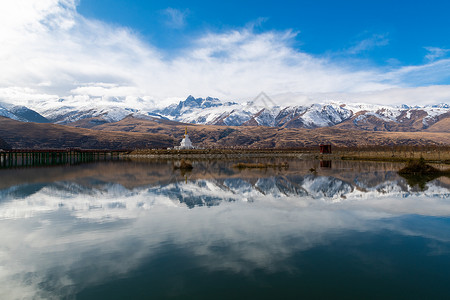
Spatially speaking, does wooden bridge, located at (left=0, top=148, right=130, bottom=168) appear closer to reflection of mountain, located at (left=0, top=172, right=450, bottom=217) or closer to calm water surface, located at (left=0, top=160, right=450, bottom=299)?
reflection of mountain, located at (left=0, top=172, right=450, bottom=217)

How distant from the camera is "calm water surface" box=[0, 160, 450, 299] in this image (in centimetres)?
1152

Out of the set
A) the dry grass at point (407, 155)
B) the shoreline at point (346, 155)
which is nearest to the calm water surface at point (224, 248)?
the dry grass at point (407, 155)

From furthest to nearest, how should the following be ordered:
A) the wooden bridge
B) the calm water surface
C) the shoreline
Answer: the shoreline, the wooden bridge, the calm water surface

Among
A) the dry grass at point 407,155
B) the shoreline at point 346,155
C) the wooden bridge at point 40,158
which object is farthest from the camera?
the shoreline at point 346,155

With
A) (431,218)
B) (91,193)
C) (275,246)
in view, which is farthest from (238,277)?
(91,193)

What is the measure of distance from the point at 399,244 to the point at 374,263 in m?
3.76

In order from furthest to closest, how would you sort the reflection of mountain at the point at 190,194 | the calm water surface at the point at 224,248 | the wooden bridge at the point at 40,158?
the wooden bridge at the point at 40,158, the reflection of mountain at the point at 190,194, the calm water surface at the point at 224,248

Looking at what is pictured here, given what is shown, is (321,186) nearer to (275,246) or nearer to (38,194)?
(275,246)

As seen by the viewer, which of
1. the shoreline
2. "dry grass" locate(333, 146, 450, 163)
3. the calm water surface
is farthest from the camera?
the shoreline

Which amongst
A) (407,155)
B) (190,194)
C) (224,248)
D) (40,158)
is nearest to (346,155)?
(407,155)

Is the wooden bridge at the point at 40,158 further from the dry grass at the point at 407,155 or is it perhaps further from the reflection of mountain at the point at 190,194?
the dry grass at the point at 407,155

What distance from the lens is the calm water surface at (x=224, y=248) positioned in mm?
11516

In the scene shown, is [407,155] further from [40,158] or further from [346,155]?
[40,158]

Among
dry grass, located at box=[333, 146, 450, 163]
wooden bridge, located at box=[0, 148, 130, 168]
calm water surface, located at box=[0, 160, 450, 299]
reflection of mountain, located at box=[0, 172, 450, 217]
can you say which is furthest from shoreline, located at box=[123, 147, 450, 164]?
calm water surface, located at box=[0, 160, 450, 299]
